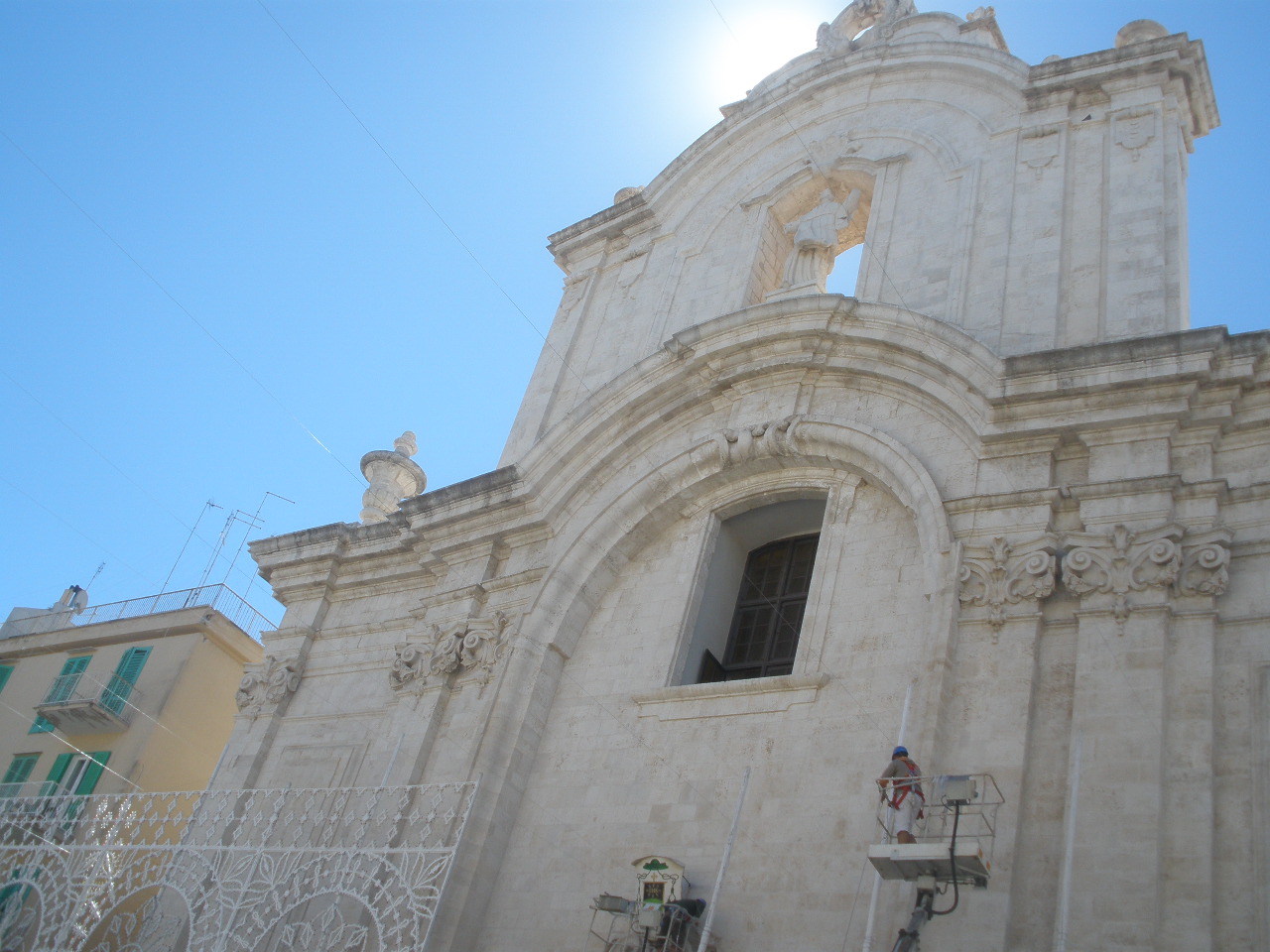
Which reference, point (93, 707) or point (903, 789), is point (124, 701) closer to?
point (93, 707)

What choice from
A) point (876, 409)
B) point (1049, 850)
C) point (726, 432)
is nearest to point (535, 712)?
point (726, 432)

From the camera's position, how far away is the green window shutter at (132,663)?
20.4 metres

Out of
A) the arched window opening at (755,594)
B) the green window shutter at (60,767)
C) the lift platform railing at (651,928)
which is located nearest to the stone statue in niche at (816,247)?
the arched window opening at (755,594)

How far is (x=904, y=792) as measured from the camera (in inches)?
319

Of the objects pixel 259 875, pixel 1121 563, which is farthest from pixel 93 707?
pixel 1121 563

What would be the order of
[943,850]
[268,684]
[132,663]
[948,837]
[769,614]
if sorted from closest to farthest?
1. [943,850]
2. [948,837]
3. [769,614]
4. [268,684]
5. [132,663]

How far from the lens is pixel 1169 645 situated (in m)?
8.63

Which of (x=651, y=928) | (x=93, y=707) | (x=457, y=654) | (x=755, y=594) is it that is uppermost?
(x=755, y=594)

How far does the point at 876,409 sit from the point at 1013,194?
9.88 ft

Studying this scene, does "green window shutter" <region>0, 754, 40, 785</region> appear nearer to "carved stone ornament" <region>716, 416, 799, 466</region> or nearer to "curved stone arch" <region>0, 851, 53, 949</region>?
"curved stone arch" <region>0, 851, 53, 949</region>

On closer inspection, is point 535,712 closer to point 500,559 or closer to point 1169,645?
point 500,559

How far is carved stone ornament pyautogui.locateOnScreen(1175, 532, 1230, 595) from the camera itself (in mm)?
8719

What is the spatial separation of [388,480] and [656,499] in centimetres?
556

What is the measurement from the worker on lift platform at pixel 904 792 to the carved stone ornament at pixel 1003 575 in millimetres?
1689
